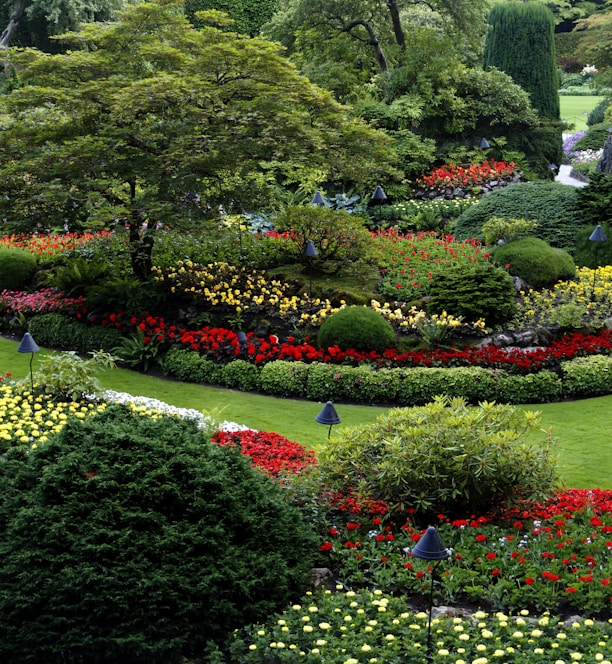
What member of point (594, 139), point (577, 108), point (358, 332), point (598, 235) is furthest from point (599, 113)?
point (358, 332)

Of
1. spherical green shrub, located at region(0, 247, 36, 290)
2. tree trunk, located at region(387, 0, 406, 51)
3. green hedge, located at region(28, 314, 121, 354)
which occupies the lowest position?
green hedge, located at region(28, 314, 121, 354)

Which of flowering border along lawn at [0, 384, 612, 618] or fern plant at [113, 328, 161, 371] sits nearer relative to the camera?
flowering border along lawn at [0, 384, 612, 618]

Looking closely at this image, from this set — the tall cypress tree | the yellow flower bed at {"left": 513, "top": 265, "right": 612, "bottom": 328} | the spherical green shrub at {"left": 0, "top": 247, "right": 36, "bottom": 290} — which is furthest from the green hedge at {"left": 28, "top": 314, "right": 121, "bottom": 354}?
the tall cypress tree

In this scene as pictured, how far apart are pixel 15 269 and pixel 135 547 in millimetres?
11862

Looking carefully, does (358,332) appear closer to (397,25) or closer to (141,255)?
(141,255)

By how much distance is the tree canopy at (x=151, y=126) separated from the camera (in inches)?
505

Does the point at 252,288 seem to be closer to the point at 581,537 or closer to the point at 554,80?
the point at 581,537

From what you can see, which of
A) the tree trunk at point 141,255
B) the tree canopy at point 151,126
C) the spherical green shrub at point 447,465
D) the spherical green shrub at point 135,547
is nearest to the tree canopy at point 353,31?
the tree canopy at point 151,126

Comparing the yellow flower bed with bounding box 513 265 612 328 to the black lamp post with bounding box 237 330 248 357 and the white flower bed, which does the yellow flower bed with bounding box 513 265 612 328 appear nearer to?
the black lamp post with bounding box 237 330 248 357

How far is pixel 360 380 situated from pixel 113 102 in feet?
18.7

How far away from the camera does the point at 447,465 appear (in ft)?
24.5

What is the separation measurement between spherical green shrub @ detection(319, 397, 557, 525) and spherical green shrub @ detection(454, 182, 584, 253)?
909cm

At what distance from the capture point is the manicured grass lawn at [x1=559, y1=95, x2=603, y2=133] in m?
41.8

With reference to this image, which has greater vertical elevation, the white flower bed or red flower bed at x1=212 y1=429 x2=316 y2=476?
red flower bed at x1=212 y1=429 x2=316 y2=476
